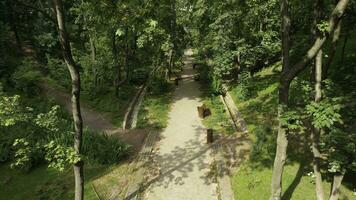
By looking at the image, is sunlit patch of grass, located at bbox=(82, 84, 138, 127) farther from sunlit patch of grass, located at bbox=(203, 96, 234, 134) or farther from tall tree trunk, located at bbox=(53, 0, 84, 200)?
tall tree trunk, located at bbox=(53, 0, 84, 200)

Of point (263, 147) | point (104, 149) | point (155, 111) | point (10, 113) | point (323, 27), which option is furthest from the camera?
point (155, 111)

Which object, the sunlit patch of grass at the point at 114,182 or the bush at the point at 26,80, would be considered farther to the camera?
the bush at the point at 26,80

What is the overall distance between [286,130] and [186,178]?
18.8ft

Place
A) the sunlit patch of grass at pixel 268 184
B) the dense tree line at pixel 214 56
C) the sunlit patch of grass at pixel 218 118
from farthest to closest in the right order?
the sunlit patch of grass at pixel 218 118, the sunlit patch of grass at pixel 268 184, the dense tree line at pixel 214 56

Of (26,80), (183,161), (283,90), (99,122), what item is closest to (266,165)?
(183,161)

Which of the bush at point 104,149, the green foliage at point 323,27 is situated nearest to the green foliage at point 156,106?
the bush at point 104,149

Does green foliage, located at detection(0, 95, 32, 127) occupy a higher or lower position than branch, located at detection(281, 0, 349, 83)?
lower

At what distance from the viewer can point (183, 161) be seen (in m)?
14.4

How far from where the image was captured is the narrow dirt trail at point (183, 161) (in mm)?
12109

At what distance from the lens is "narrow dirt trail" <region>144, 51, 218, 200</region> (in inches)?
477

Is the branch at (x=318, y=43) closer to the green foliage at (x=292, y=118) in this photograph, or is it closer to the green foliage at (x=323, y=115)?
the green foliage at (x=292, y=118)

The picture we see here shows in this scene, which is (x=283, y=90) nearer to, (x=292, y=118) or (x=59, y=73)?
(x=292, y=118)

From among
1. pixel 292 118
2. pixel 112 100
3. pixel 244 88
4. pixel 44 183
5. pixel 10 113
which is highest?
pixel 10 113

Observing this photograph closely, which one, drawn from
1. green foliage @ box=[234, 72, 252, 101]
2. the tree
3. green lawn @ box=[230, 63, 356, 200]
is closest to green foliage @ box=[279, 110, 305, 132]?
the tree
